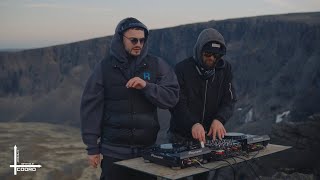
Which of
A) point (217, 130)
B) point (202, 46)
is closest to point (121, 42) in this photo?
point (202, 46)

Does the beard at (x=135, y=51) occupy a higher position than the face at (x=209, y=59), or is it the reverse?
the beard at (x=135, y=51)

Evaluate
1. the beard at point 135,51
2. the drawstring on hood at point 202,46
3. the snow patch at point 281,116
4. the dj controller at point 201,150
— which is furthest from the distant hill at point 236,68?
the beard at point 135,51

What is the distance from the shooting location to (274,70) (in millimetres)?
38219

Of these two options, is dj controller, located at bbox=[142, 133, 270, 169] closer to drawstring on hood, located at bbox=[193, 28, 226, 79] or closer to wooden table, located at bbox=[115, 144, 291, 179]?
wooden table, located at bbox=[115, 144, 291, 179]

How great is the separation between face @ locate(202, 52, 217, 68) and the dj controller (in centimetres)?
97

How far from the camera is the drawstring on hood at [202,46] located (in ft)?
17.7

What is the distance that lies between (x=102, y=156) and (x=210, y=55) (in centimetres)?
187

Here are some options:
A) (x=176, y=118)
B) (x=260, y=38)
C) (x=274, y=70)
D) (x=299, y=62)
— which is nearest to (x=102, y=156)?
(x=176, y=118)

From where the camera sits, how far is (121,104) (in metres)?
4.93

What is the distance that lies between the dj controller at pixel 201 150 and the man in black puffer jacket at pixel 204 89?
58 centimetres

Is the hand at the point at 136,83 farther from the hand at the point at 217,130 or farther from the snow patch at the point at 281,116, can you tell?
the snow patch at the point at 281,116

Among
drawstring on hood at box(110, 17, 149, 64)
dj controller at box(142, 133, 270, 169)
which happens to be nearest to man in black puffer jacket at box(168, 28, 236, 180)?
dj controller at box(142, 133, 270, 169)

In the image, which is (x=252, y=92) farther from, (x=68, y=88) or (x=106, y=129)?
(x=106, y=129)

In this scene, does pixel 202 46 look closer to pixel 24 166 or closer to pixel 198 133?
pixel 198 133
